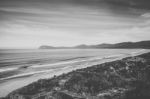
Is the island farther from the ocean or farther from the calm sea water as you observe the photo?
the calm sea water

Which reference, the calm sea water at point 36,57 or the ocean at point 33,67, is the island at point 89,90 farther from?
the calm sea water at point 36,57

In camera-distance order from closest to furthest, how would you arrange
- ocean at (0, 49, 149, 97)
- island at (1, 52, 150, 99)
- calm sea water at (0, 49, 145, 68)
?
island at (1, 52, 150, 99) < ocean at (0, 49, 149, 97) < calm sea water at (0, 49, 145, 68)

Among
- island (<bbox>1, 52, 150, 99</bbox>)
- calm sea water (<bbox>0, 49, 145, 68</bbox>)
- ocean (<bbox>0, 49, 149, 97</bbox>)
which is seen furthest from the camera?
calm sea water (<bbox>0, 49, 145, 68</bbox>)

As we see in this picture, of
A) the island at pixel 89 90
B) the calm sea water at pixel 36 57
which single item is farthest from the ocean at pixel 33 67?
the island at pixel 89 90

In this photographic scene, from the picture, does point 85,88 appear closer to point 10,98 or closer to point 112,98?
point 112,98

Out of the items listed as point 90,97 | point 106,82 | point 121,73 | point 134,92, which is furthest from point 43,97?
point 121,73

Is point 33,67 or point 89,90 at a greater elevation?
point 89,90

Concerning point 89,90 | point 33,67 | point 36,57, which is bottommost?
point 33,67

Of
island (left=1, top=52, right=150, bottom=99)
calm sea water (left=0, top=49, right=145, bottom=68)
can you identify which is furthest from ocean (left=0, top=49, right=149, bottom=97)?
island (left=1, top=52, right=150, bottom=99)

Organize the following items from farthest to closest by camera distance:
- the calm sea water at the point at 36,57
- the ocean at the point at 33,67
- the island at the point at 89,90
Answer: the calm sea water at the point at 36,57, the ocean at the point at 33,67, the island at the point at 89,90

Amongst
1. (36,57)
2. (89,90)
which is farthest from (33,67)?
(36,57)

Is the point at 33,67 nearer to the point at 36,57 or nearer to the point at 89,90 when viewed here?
the point at 89,90
